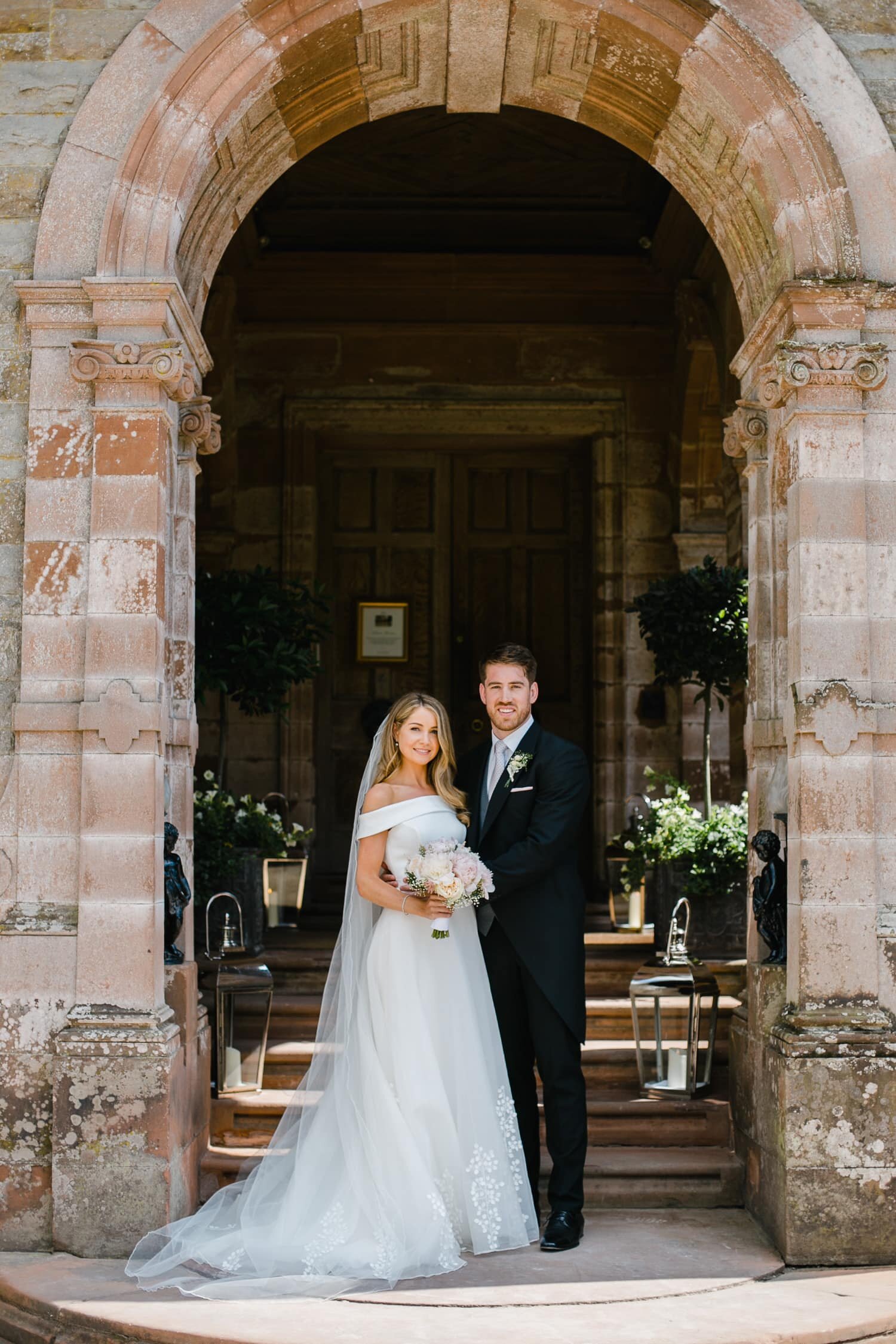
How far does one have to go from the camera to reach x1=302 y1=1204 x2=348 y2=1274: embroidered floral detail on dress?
164 inches

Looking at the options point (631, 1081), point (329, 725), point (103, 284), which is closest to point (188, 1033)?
point (631, 1081)

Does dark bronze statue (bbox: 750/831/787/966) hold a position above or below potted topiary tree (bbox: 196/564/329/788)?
below

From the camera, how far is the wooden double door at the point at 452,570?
30.2 ft

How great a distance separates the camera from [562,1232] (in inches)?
175

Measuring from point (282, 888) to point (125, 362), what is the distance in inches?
151

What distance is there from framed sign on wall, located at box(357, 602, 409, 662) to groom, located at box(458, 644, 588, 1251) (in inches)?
169

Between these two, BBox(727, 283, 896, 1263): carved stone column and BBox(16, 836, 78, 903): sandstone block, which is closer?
BBox(727, 283, 896, 1263): carved stone column

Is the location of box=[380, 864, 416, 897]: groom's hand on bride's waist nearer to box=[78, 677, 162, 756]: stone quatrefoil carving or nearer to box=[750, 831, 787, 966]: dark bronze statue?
box=[78, 677, 162, 756]: stone quatrefoil carving

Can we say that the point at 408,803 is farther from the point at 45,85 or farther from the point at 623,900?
the point at 623,900

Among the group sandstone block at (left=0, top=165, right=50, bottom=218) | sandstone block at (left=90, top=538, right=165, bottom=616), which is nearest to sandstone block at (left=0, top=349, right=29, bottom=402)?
sandstone block at (left=0, top=165, right=50, bottom=218)

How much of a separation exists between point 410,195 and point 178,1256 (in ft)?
22.1

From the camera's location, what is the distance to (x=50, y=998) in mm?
4625

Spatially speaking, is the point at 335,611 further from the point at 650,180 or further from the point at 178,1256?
the point at 178,1256

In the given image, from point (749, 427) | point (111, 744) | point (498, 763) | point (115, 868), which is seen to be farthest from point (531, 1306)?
point (749, 427)
